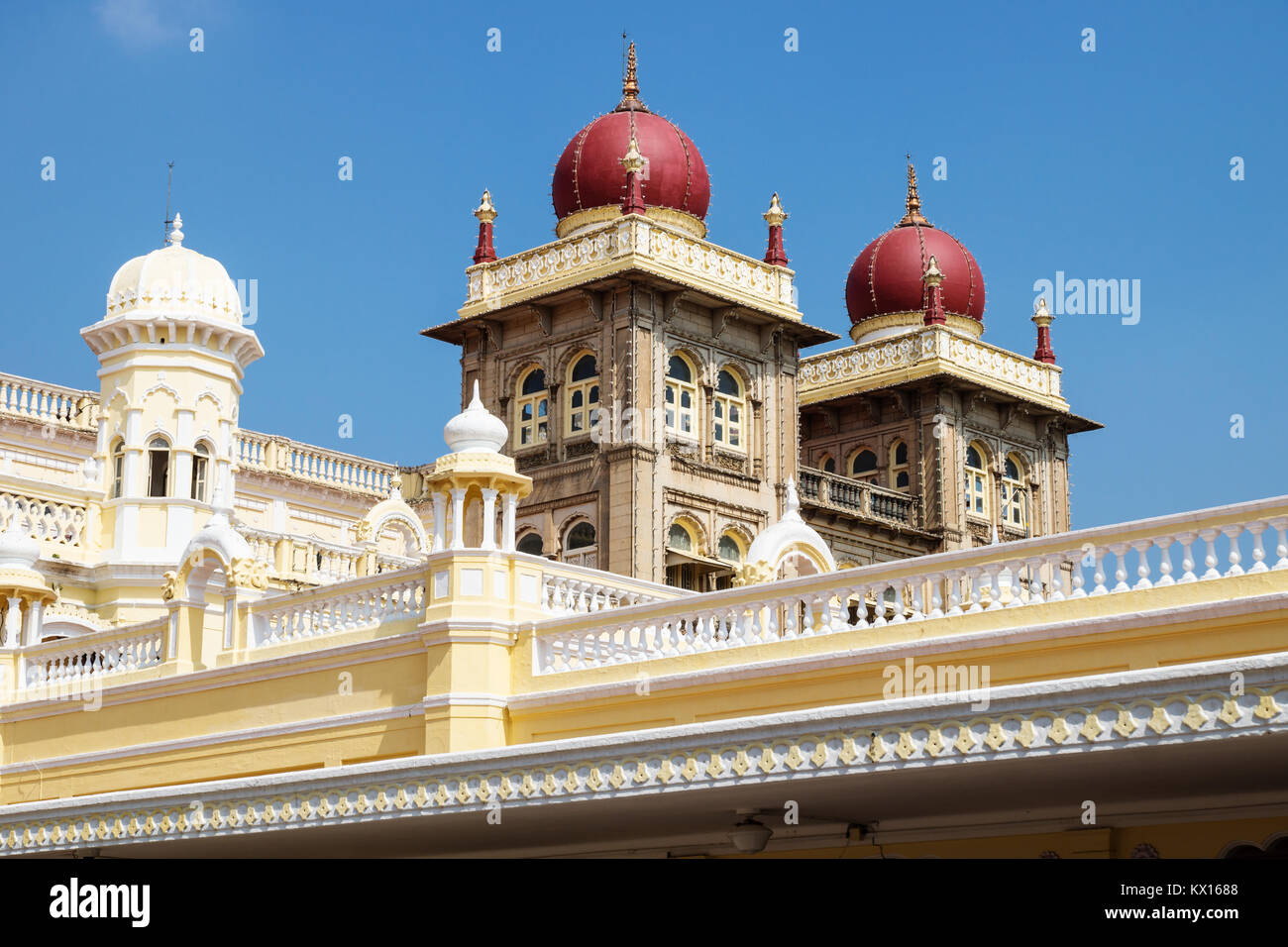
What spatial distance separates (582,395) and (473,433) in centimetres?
1501

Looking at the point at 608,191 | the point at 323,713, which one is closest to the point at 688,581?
the point at 608,191

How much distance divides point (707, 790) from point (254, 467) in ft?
77.6

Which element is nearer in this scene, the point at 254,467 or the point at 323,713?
the point at 323,713

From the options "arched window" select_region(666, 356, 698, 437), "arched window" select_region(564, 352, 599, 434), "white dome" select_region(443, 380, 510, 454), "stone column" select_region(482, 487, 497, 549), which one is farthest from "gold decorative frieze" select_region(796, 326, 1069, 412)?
"stone column" select_region(482, 487, 497, 549)

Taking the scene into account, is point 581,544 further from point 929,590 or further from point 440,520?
point 929,590

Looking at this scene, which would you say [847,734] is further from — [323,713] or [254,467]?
[254,467]

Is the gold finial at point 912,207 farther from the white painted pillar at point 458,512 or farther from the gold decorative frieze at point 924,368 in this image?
the white painted pillar at point 458,512

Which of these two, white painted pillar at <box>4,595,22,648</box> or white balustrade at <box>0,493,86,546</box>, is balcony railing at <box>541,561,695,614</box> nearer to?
white painted pillar at <box>4,595,22,648</box>

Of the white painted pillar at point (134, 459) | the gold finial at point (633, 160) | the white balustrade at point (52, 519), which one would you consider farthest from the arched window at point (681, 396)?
the white balustrade at point (52, 519)

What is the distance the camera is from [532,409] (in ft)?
117

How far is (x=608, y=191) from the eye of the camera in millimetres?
35750

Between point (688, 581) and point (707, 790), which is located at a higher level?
point (688, 581)

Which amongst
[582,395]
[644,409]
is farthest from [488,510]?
[582,395]

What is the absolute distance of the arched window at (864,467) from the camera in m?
41.2
